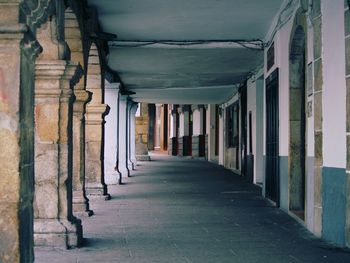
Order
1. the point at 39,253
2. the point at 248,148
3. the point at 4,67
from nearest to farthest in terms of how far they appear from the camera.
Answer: the point at 4,67 → the point at 39,253 → the point at 248,148

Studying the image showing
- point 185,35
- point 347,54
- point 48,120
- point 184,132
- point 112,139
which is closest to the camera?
point 347,54

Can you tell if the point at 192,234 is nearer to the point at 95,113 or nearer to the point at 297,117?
the point at 297,117

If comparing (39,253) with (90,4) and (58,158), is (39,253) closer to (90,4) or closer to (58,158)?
(58,158)

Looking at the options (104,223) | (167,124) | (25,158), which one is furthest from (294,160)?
(167,124)

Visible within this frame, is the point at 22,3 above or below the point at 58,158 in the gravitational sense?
above

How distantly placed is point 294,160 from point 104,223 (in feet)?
8.88

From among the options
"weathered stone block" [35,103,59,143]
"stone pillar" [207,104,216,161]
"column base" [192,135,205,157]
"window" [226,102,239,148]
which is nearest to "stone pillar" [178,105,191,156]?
"column base" [192,135,205,157]

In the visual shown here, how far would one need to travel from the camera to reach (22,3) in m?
3.81

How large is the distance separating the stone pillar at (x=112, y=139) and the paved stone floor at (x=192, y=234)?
10.6 ft

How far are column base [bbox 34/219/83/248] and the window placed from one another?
1383cm

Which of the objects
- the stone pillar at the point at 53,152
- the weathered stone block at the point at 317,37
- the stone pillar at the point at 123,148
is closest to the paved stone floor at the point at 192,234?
the stone pillar at the point at 53,152

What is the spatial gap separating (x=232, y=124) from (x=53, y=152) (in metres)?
15.9

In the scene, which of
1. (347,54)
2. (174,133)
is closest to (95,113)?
(347,54)

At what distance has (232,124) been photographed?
2162 centimetres
